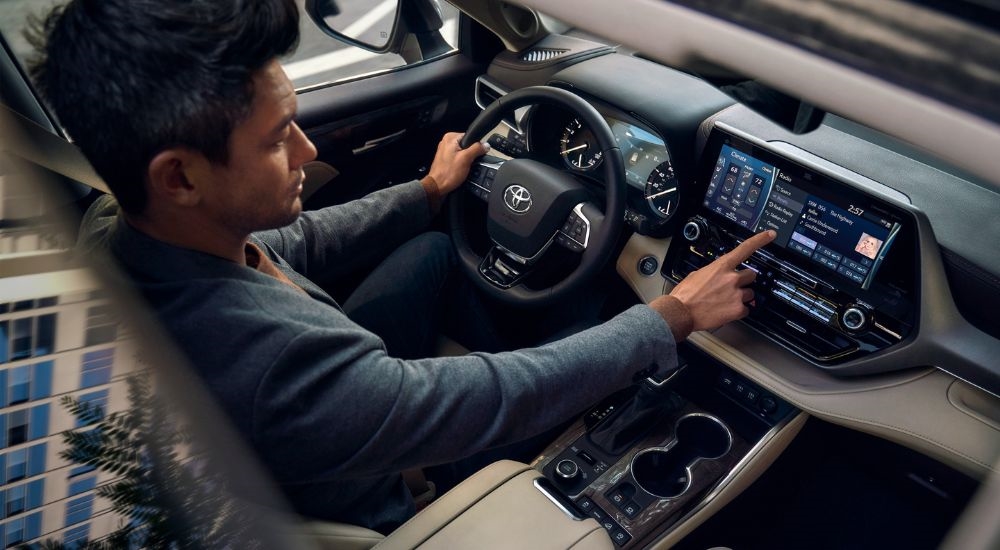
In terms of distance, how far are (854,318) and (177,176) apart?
1.32 m

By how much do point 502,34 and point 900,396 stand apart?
4.90 ft

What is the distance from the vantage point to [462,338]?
2209mm

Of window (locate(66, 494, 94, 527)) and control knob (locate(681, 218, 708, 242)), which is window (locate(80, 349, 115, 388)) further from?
control knob (locate(681, 218, 708, 242))

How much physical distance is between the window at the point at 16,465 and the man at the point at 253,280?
442mm

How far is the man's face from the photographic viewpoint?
1183mm

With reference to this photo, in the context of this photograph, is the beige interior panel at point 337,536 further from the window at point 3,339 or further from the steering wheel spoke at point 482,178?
the steering wheel spoke at point 482,178

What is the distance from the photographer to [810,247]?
1672 millimetres

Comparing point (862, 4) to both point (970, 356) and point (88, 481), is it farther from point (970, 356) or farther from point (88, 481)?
point (970, 356)

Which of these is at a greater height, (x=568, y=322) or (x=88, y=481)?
(x=88, y=481)

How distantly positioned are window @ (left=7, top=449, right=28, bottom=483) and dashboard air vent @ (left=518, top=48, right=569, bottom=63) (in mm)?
1910

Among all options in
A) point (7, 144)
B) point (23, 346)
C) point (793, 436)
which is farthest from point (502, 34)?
point (23, 346)

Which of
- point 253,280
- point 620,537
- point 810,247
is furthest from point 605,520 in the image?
point 253,280

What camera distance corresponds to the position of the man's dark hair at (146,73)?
41.6 inches

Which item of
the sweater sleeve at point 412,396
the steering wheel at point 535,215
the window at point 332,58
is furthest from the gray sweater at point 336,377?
the window at point 332,58
